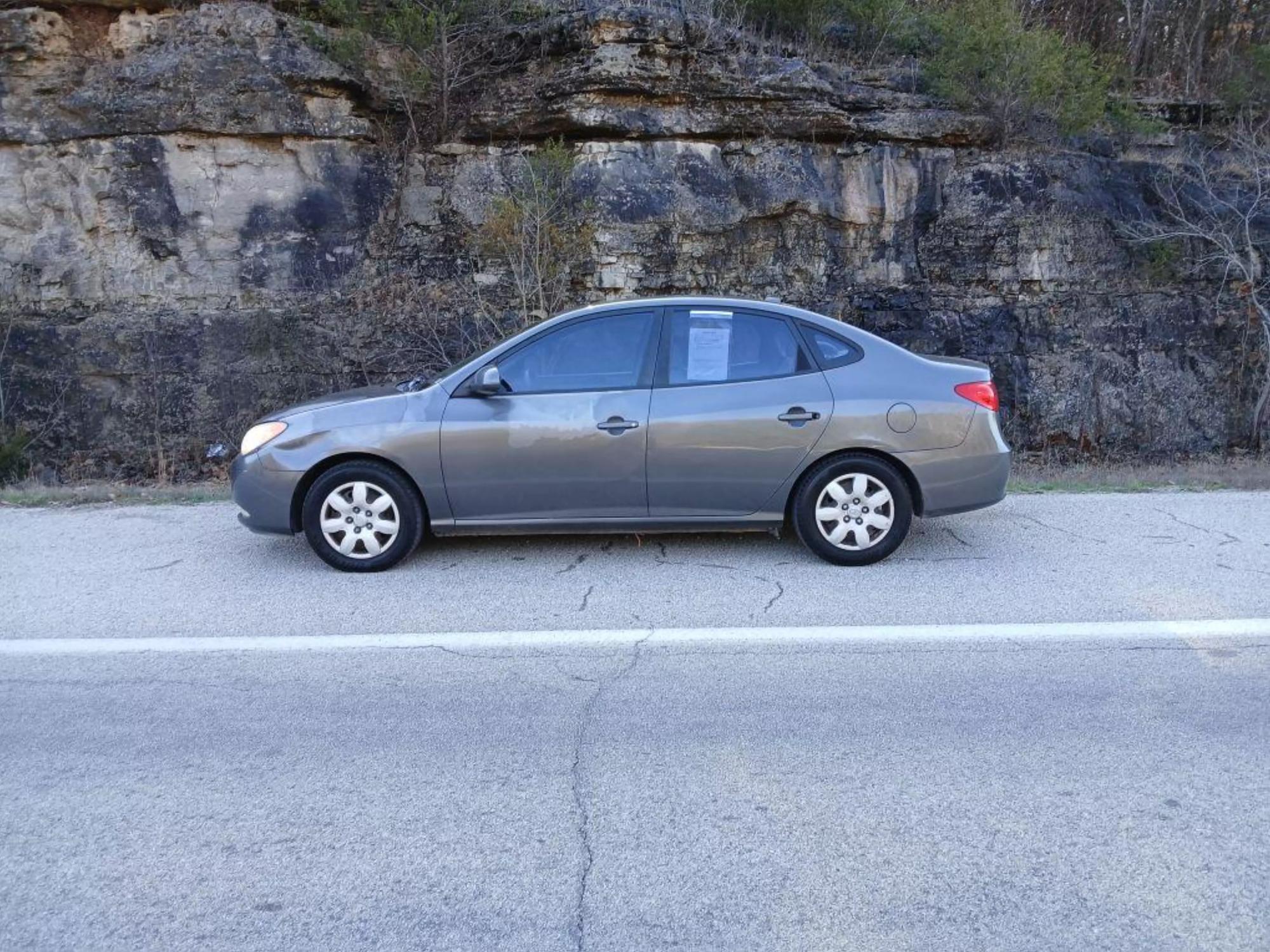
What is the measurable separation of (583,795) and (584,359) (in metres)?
3.43

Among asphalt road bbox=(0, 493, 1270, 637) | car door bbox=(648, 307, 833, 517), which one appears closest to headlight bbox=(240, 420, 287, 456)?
asphalt road bbox=(0, 493, 1270, 637)

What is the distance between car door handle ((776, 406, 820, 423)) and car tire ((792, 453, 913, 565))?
1.01 ft

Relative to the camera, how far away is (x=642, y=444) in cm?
623

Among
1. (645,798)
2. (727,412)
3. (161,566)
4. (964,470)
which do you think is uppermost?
(727,412)

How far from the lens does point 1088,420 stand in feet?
49.0

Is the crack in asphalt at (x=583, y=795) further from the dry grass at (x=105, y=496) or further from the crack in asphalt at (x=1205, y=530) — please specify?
the dry grass at (x=105, y=496)

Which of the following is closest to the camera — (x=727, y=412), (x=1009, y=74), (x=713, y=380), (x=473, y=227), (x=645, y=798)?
(x=645, y=798)

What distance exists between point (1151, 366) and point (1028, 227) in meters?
2.82

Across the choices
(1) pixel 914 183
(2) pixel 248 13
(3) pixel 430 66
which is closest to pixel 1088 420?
(1) pixel 914 183

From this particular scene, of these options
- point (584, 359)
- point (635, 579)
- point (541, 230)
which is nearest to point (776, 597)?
point (635, 579)

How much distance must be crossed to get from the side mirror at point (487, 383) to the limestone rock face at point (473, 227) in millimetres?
7779

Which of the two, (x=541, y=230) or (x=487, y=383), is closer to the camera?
(x=487, y=383)

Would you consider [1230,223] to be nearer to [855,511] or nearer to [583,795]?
[855,511]

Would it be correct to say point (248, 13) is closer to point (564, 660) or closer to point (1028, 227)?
point (1028, 227)
